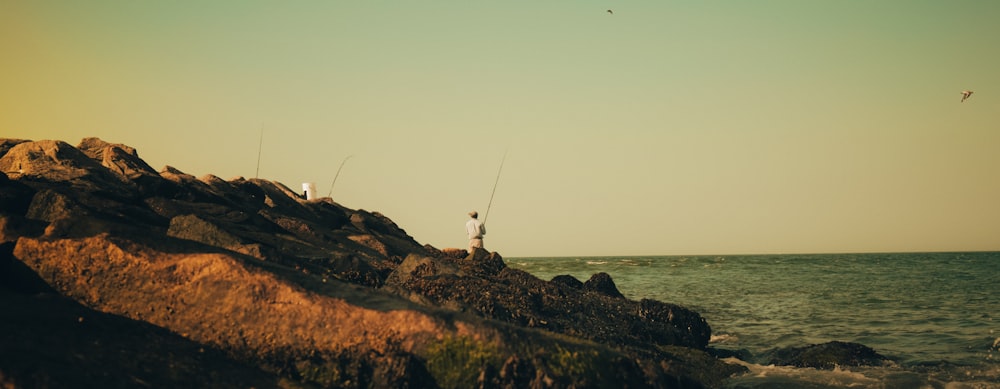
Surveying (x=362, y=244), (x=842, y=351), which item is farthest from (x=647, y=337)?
(x=362, y=244)

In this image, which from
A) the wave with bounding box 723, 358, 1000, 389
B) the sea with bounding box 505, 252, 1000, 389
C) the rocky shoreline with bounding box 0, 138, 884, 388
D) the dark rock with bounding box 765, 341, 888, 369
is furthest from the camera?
the dark rock with bounding box 765, 341, 888, 369

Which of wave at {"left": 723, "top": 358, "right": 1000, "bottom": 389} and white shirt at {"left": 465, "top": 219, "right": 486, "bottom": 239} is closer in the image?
wave at {"left": 723, "top": 358, "right": 1000, "bottom": 389}

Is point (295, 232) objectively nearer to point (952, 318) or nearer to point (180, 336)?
point (180, 336)

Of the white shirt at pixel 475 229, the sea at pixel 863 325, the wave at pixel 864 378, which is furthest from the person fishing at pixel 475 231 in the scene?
the wave at pixel 864 378

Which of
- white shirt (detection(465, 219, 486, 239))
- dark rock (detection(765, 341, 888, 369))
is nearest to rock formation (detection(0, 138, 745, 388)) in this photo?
dark rock (detection(765, 341, 888, 369))

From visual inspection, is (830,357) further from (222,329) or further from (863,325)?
(222,329)

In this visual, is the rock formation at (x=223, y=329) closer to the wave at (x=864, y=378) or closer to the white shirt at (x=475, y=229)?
the wave at (x=864, y=378)

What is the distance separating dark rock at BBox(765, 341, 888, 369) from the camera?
1042cm

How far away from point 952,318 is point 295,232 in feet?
49.6

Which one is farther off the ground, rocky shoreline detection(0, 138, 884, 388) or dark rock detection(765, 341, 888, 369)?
rocky shoreline detection(0, 138, 884, 388)

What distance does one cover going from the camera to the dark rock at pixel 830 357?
10.4 metres

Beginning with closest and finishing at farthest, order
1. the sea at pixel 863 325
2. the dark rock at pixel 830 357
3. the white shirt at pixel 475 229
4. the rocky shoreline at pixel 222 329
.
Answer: the rocky shoreline at pixel 222 329
the sea at pixel 863 325
the dark rock at pixel 830 357
the white shirt at pixel 475 229

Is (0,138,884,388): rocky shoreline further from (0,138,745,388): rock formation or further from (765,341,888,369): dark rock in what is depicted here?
(765,341,888,369): dark rock

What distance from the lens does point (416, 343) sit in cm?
551
